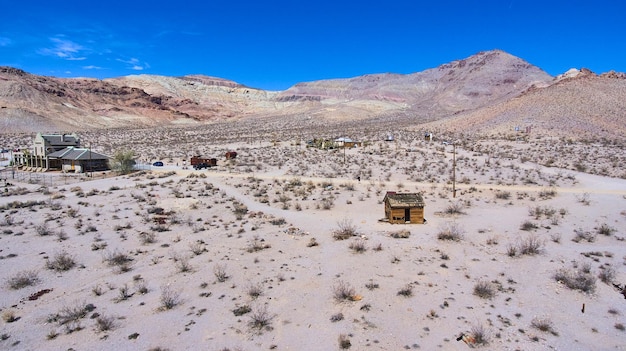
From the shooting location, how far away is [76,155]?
3900 cm

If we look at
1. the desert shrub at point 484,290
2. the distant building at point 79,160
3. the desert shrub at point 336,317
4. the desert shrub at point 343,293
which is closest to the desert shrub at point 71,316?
the desert shrub at point 336,317

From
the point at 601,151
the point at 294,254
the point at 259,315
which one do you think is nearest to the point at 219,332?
the point at 259,315

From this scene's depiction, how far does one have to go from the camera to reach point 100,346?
851cm

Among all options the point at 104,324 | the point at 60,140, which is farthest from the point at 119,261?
the point at 60,140

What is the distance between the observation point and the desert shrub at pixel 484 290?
Result: 10.4 m

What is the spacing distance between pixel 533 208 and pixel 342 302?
14506mm

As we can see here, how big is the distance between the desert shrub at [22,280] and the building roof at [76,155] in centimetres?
3006

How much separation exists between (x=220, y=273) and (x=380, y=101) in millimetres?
145649

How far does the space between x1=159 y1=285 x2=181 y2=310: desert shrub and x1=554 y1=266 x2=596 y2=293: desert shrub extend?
10749 mm

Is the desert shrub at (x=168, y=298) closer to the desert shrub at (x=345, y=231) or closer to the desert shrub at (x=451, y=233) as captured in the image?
the desert shrub at (x=345, y=231)

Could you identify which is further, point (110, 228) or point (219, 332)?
point (110, 228)

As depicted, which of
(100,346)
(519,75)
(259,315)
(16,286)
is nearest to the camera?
(100,346)

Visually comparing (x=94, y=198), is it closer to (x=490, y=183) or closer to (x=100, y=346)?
(x=100, y=346)

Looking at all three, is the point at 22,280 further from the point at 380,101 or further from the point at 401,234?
the point at 380,101
